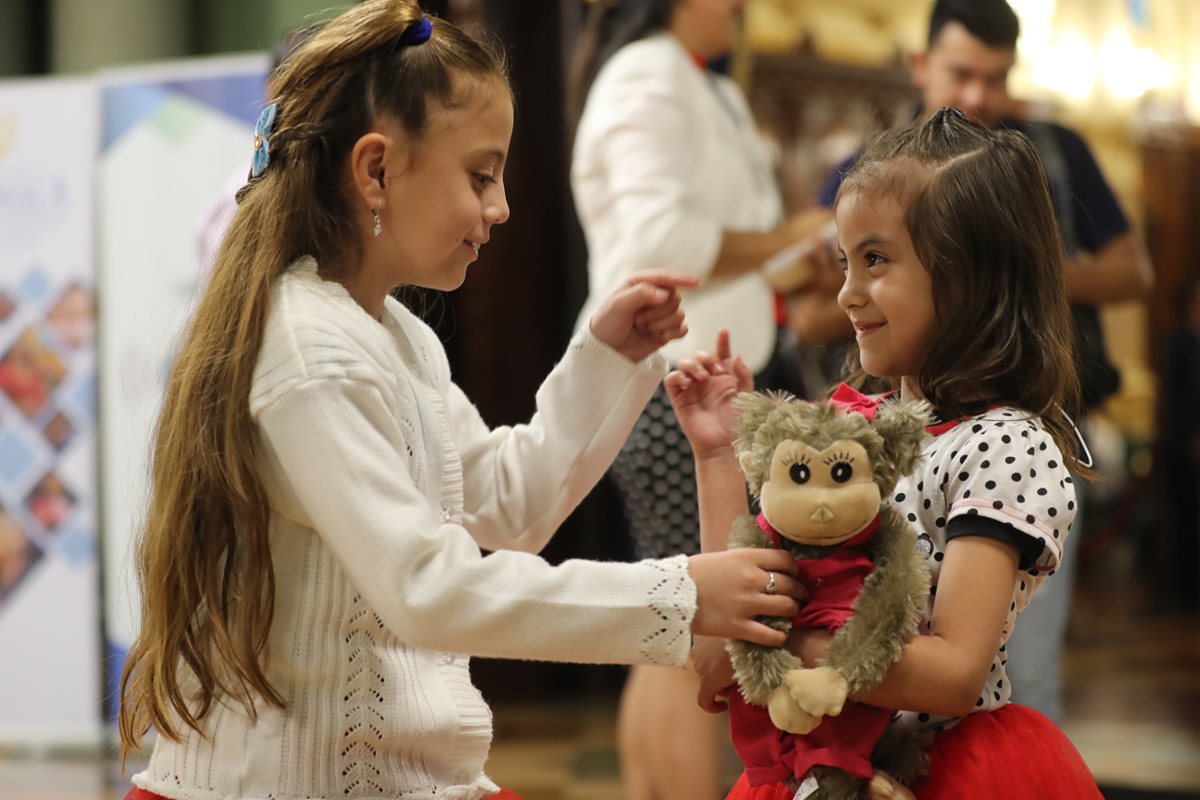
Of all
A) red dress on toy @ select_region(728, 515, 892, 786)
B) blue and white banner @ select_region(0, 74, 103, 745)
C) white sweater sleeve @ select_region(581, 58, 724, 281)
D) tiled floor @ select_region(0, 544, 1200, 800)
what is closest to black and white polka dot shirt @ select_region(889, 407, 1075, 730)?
red dress on toy @ select_region(728, 515, 892, 786)

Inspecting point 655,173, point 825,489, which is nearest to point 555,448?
point 825,489

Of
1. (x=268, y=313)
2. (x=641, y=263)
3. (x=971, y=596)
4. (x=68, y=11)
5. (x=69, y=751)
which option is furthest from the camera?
(x=68, y=11)

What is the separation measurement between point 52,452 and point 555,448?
3.06 meters

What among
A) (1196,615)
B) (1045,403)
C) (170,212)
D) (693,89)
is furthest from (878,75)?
(1045,403)

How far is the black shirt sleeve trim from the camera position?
149 centimetres

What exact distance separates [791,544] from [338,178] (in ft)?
2.10

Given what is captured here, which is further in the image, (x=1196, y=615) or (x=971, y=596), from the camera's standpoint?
(x=1196, y=615)

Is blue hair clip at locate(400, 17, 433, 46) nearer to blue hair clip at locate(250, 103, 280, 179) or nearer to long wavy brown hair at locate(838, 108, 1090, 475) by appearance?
blue hair clip at locate(250, 103, 280, 179)

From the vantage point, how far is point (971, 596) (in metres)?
1.49

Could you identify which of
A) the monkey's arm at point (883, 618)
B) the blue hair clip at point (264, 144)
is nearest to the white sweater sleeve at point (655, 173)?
the blue hair clip at point (264, 144)

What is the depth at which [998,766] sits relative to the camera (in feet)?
5.10

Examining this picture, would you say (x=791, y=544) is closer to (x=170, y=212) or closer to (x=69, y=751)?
(x=170, y=212)

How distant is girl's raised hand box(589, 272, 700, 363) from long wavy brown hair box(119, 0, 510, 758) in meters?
0.31

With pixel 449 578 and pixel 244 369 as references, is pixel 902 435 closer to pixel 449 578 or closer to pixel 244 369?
pixel 449 578
